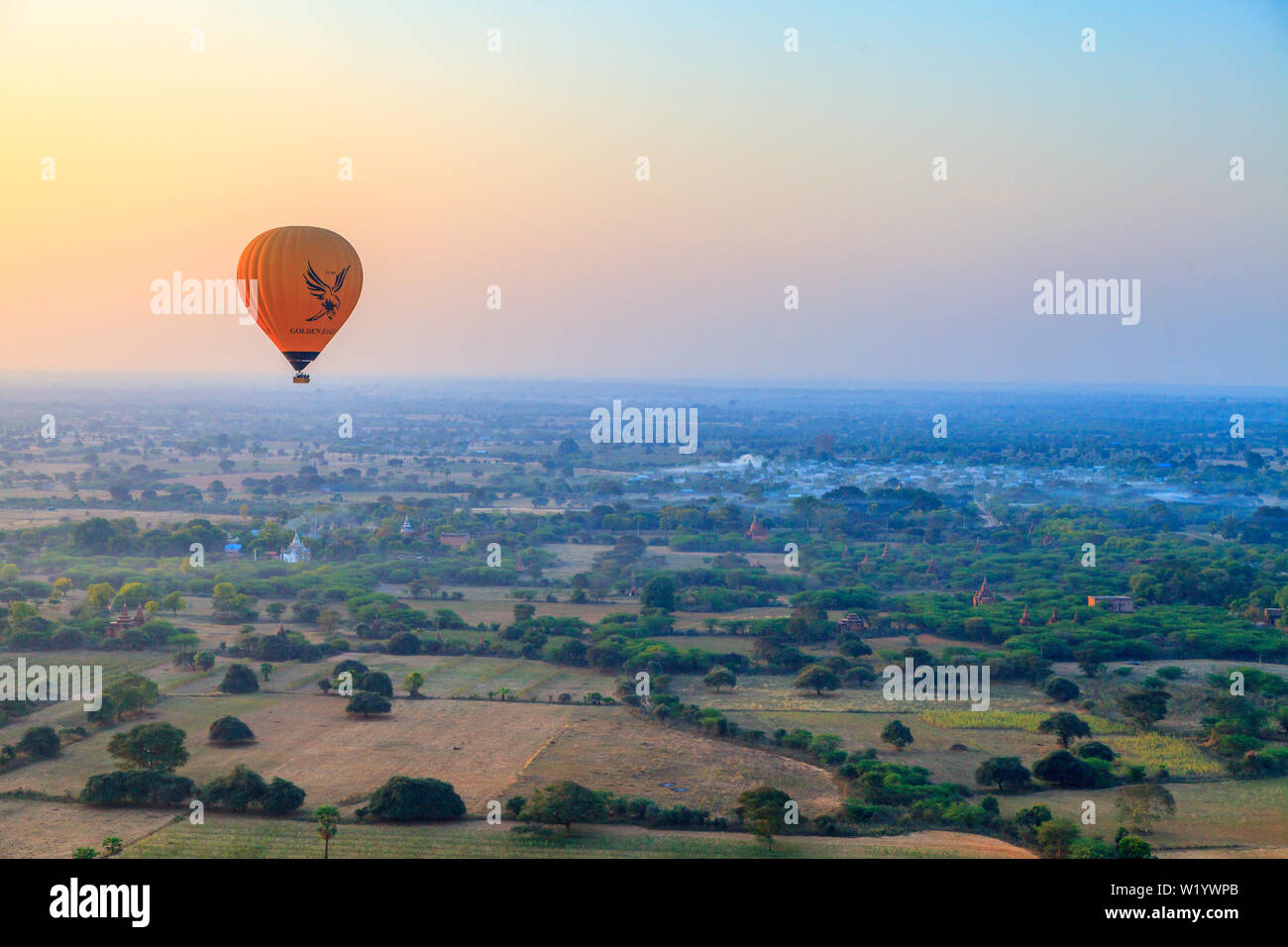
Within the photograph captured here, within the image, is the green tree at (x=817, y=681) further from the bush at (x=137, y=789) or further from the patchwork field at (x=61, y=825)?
the patchwork field at (x=61, y=825)

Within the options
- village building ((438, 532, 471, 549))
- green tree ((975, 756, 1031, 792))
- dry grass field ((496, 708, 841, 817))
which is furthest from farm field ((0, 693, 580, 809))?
village building ((438, 532, 471, 549))

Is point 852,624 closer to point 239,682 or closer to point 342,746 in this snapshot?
point 342,746

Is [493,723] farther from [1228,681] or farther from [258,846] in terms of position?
[1228,681]

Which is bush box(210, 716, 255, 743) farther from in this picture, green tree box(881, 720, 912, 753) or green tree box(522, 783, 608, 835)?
green tree box(881, 720, 912, 753)

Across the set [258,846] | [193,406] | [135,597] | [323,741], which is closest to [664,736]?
[323,741]

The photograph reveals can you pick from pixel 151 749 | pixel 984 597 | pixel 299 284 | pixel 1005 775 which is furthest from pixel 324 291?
pixel 984 597
